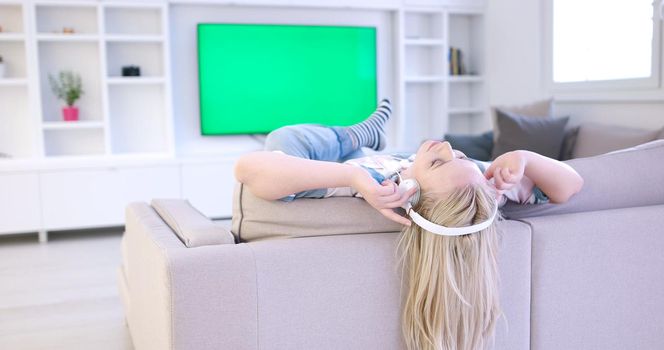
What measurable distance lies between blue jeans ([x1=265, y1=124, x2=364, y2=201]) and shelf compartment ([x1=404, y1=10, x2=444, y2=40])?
11.5ft

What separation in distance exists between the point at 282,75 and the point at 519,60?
189 cm

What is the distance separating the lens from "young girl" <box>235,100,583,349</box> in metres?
1.57

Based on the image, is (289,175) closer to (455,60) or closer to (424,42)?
(424,42)

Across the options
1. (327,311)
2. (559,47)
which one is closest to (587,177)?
(327,311)

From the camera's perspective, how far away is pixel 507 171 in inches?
65.3

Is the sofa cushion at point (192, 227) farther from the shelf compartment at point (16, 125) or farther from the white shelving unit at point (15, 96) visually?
the shelf compartment at point (16, 125)

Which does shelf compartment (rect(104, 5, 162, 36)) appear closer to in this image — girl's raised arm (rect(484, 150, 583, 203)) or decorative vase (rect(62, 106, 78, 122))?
decorative vase (rect(62, 106, 78, 122))

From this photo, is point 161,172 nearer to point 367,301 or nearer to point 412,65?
point 412,65

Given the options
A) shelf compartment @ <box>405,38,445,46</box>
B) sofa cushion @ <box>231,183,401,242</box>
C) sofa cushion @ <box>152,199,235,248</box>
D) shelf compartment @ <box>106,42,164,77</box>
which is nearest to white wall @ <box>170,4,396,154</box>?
shelf compartment @ <box>106,42,164,77</box>

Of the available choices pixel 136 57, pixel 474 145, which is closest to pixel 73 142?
pixel 136 57

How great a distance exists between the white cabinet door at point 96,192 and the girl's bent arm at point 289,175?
3485 millimetres

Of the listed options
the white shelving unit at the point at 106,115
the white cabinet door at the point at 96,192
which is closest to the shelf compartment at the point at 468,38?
the white shelving unit at the point at 106,115

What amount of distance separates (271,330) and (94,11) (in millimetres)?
4279

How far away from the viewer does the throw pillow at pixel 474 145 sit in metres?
4.52
